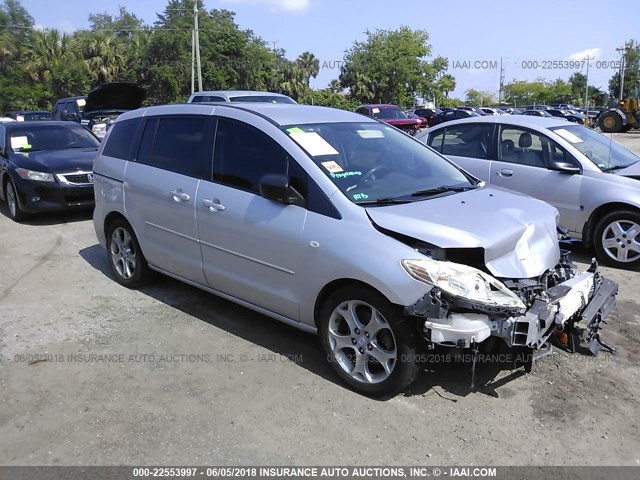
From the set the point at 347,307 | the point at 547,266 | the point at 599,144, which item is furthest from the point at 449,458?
the point at 599,144

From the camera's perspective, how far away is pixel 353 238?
357 cm

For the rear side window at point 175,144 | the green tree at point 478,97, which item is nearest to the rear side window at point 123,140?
the rear side window at point 175,144

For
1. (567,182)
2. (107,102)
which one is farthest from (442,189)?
(107,102)

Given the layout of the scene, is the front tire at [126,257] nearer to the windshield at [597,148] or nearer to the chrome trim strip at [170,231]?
the chrome trim strip at [170,231]

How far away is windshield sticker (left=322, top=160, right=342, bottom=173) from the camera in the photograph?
3941mm

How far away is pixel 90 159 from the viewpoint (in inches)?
358

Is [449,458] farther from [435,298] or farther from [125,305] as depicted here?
[125,305]

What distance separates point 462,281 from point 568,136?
4.37 metres

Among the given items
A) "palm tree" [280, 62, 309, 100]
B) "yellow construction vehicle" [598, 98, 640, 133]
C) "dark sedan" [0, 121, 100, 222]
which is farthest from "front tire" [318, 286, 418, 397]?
"palm tree" [280, 62, 309, 100]

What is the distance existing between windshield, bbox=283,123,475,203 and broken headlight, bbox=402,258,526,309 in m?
0.72

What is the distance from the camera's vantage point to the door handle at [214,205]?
4367 mm

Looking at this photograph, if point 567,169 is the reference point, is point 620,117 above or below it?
below

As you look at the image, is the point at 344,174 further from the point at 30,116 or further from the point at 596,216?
the point at 30,116

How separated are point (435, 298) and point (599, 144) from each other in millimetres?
4901
